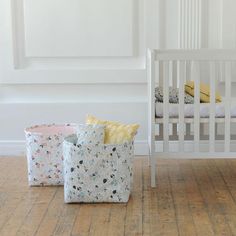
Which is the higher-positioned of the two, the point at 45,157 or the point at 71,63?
the point at 71,63

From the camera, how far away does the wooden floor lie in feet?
7.82

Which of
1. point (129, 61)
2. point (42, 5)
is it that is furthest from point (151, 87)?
point (42, 5)

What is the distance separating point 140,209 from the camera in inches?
104

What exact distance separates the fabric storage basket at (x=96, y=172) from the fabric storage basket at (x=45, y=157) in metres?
0.27

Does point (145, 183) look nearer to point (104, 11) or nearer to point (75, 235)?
point (75, 235)

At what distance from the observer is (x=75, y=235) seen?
2311mm

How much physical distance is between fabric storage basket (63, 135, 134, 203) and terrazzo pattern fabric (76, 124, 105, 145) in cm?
4

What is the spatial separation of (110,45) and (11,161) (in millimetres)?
1023

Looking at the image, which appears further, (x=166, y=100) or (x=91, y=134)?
(x=166, y=100)

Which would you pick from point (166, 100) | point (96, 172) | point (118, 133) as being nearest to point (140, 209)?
point (96, 172)

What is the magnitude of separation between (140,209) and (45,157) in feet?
2.17

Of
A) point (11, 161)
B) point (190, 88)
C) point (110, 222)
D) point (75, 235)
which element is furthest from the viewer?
point (11, 161)

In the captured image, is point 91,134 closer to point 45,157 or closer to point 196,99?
point 45,157

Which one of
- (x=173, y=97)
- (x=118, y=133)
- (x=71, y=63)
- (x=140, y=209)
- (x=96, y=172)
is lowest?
(x=140, y=209)
